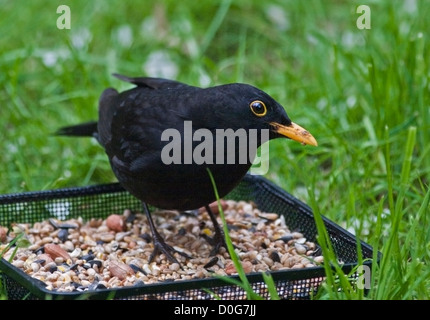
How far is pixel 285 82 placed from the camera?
242 inches

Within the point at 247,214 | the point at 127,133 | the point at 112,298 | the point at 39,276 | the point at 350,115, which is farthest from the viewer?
the point at 350,115

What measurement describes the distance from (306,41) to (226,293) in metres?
3.84

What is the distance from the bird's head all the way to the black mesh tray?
21.3 inches

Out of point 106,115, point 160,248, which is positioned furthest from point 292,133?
point 106,115

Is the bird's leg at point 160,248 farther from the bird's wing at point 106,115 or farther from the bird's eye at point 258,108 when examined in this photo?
the bird's eye at point 258,108

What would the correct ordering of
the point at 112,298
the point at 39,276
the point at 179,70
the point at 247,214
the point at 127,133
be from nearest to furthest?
the point at 112,298 < the point at 39,276 < the point at 127,133 < the point at 247,214 < the point at 179,70

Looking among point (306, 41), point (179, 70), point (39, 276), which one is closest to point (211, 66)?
point (179, 70)

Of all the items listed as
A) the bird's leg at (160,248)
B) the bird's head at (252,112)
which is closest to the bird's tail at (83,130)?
the bird's leg at (160,248)

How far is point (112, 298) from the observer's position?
3.28 metres

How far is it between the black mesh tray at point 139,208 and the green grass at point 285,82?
0.74ft

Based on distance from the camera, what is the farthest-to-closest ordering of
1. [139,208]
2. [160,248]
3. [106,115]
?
[139,208]
[106,115]
[160,248]

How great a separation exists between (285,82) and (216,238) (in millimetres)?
2164

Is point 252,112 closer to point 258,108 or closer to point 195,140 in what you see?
point 258,108

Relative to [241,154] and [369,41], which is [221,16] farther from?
[241,154]
